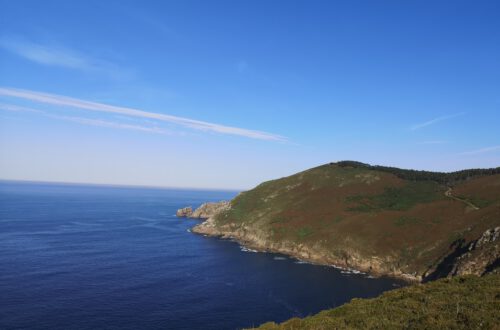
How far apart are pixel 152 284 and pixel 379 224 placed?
86.9 meters

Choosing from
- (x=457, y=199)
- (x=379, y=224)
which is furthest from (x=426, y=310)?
(x=457, y=199)

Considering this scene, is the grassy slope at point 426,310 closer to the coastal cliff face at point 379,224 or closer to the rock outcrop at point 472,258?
the rock outcrop at point 472,258

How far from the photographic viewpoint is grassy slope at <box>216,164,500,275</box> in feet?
384

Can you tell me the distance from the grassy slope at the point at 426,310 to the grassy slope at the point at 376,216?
78330mm

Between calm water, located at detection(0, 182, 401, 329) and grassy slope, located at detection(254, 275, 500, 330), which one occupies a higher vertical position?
grassy slope, located at detection(254, 275, 500, 330)

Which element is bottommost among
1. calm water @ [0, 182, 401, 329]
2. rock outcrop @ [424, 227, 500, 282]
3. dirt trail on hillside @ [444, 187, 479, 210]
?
calm water @ [0, 182, 401, 329]

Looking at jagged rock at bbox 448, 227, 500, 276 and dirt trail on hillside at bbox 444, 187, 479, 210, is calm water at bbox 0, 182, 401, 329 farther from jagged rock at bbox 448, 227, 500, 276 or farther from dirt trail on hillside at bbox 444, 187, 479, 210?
dirt trail on hillside at bbox 444, 187, 479, 210

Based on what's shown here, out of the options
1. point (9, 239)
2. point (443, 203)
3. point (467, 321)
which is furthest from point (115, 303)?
point (443, 203)

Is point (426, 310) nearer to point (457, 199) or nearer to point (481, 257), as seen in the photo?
point (481, 257)

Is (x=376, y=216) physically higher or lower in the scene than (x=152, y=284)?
higher

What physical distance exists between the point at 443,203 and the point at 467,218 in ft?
65.6

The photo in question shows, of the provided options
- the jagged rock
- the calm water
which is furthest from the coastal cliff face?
the calm water

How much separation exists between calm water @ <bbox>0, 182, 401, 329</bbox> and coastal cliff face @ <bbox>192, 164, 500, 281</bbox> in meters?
12.5

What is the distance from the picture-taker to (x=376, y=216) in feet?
475
